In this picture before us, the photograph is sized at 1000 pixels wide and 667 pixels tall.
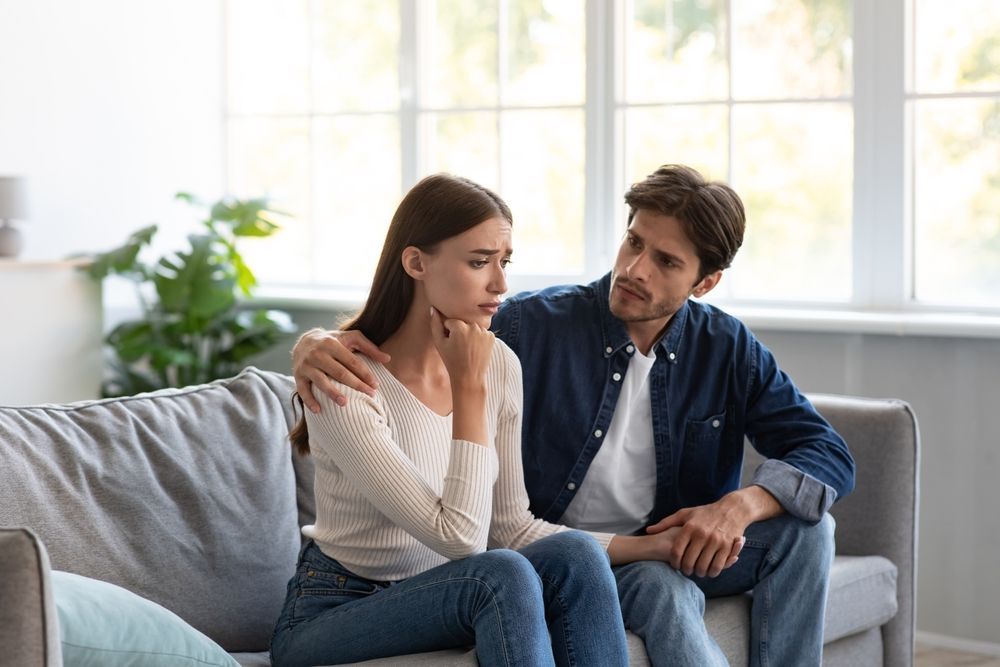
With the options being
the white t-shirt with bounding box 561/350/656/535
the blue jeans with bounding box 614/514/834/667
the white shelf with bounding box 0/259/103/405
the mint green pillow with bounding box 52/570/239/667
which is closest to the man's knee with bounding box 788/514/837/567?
the blue jeans with bounding box 614/514/834/667

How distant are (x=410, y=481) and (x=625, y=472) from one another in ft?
2.03

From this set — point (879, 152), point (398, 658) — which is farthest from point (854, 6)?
point (398, 658)

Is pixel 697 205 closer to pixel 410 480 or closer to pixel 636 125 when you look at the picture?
pixel 410 480

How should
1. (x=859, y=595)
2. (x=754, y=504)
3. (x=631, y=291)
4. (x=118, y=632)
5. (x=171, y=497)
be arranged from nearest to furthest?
(x=118, y=632) → (x=171, y=497) → (x=754, y=504) → (x=631, y=291) → (x=859, y=595)

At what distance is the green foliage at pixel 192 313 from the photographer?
426cm

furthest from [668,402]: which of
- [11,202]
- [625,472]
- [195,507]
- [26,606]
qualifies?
[11,202]

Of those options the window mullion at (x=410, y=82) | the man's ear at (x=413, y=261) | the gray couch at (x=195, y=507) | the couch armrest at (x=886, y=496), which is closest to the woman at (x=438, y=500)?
the man's ear at (x=413, y=261)

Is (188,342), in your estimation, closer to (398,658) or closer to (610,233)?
(610,233)

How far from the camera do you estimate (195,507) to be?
211 centimetres

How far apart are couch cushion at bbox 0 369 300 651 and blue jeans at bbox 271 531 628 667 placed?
21 cm

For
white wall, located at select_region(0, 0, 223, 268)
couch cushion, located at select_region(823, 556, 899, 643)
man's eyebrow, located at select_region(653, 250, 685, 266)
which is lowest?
couch cushion, located at select_region(823, 556, 899, 643)

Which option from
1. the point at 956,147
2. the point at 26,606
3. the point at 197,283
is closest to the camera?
the point at 26,606

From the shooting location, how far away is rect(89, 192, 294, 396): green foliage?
14.0 feet

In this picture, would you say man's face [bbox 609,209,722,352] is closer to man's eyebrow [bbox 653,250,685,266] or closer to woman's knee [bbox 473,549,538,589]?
man's eyebrow [bbox 653,250,685,266]
